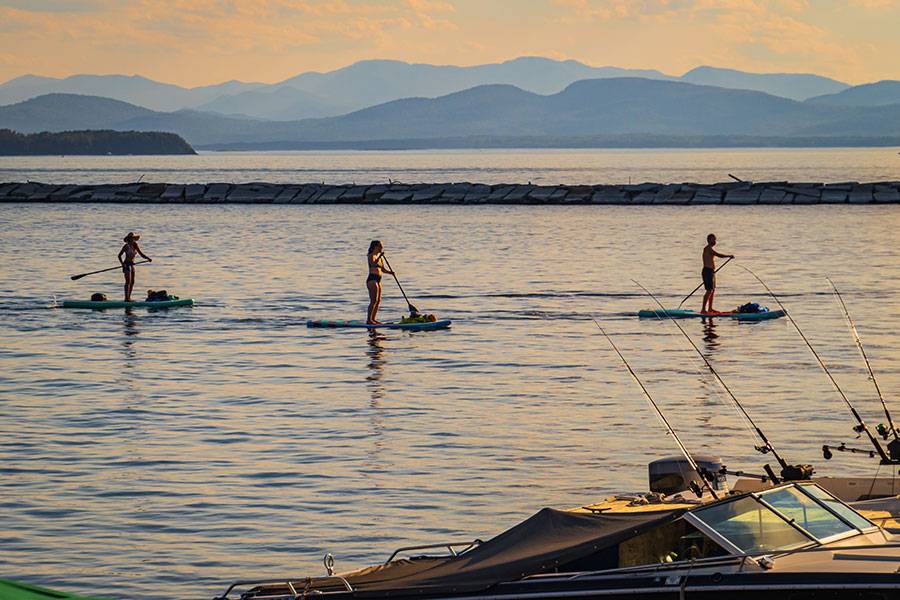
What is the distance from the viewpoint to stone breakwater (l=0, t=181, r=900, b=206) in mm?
111750

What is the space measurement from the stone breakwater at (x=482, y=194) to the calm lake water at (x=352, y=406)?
54009 mm

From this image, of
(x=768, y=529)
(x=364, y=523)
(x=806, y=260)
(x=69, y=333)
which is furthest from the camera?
(x=806, y=260)

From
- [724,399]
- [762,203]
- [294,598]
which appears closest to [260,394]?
[724,399]

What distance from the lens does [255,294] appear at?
47.8 m

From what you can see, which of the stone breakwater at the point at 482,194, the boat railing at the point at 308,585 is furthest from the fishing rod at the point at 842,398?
the stone breakwater at the point at 482,194

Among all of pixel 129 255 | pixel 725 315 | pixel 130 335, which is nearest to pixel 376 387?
pixel 130 335

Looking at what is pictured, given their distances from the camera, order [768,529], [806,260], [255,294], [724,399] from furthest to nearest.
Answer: [806,260], [255,294], [724,399], [768,529]

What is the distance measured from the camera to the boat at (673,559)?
12.0 metres

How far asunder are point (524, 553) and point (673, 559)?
1167 millimetres

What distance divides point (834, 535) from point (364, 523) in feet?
22.1

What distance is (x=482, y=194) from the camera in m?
121

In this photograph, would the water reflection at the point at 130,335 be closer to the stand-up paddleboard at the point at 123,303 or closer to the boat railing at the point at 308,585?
the stand-up paddleboard at the point at 123,303

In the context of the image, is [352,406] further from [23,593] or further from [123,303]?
[123,303]

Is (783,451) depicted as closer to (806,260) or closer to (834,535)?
(834,535)
